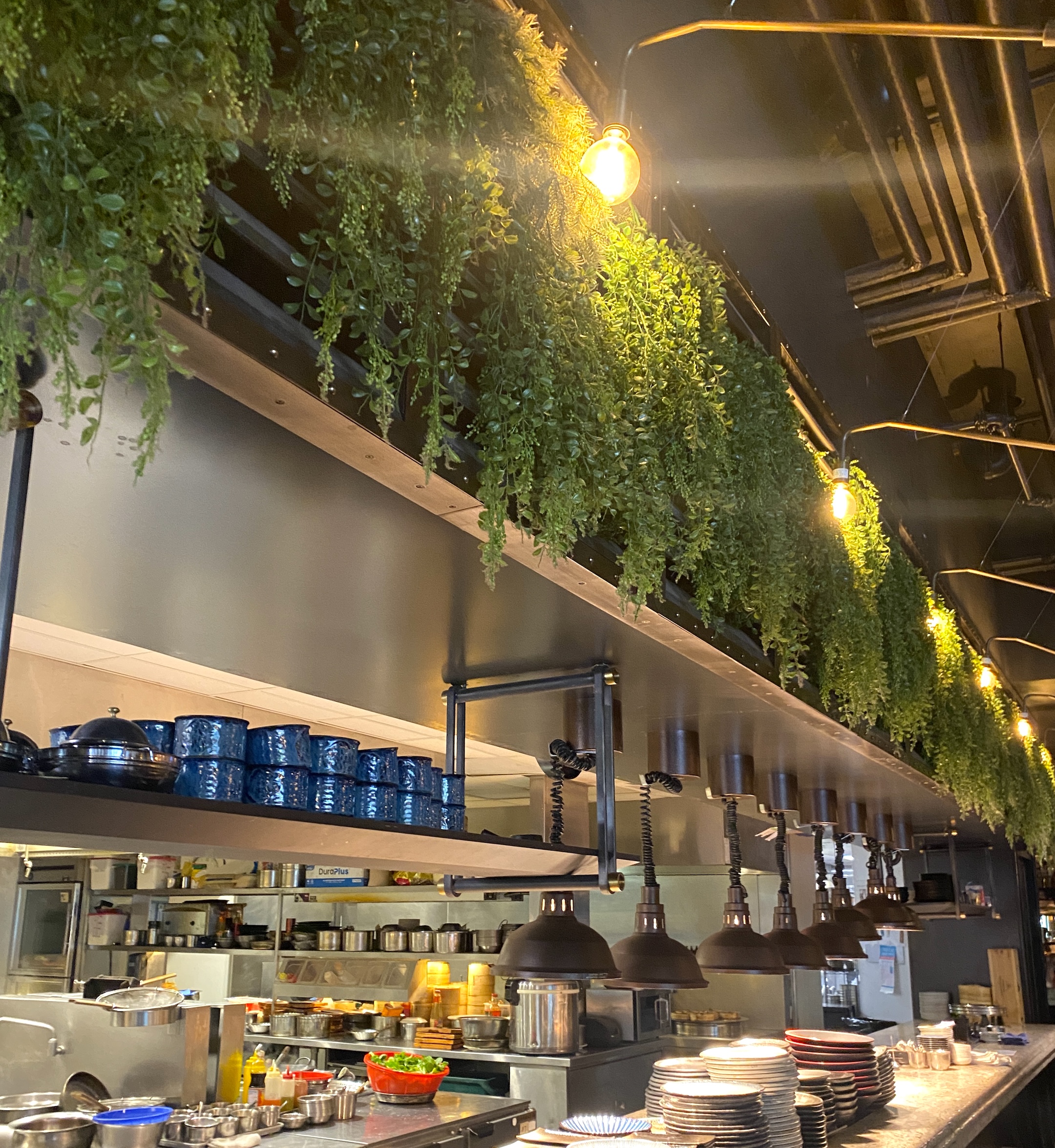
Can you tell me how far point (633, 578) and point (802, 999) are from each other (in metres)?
9.17

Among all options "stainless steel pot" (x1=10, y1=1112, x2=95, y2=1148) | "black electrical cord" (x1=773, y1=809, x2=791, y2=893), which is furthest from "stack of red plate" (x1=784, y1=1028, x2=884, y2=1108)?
"stainless steel pot" (x1=10, y1=1112, x2=95, y2=1148)

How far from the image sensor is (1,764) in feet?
4.82

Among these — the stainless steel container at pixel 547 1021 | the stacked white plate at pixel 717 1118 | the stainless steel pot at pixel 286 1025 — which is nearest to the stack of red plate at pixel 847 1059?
the stacked white plate at pixel 717 1118

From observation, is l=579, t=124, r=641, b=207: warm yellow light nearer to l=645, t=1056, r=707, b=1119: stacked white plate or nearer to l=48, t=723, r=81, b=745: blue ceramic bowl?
l=48, t=723, r=81, b=745: blue ceramic bowl

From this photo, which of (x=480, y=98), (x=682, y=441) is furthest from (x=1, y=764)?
(x=682, y=441)

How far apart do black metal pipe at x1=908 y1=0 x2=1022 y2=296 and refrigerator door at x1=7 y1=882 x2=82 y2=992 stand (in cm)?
944

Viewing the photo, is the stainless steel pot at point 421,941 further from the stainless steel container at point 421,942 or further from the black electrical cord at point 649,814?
the black electrical cord at point 649,814

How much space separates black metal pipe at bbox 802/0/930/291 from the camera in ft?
11.3

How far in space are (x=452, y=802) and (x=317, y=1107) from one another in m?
3.11

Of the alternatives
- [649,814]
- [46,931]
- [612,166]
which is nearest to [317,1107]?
[649,814]

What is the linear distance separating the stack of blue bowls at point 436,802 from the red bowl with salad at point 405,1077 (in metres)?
3.59

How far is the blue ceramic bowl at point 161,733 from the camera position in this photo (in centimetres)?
199

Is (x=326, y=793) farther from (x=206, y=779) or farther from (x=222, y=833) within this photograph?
(x=222, y=833)

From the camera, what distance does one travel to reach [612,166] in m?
2.06
